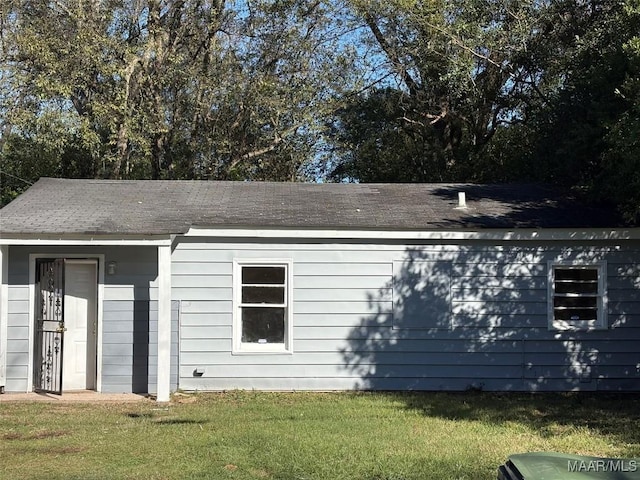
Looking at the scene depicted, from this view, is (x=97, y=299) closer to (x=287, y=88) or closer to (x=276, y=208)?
(x=276, y=208)

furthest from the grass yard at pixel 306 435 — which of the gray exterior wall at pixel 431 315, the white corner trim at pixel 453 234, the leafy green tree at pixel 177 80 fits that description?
the leafy green tree at pixel 177 80

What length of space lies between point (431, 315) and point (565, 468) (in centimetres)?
788

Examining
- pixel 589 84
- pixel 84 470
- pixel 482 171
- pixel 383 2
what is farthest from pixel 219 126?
pixel 84 470

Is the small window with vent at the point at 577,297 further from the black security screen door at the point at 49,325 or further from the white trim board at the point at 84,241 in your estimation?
the black security screen door at the point at 49,325

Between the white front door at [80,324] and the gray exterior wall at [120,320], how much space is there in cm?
40

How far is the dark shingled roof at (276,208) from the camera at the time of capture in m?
10.7

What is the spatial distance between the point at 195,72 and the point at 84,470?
45.9ft

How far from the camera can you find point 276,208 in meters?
12.0

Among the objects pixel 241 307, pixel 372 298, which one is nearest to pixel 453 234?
pixel 372 298

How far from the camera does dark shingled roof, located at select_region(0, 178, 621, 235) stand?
1066 centimetres

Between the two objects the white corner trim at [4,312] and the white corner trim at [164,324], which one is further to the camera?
the white corner trim at [4,312]

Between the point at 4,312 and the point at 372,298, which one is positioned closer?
the point at 4,312

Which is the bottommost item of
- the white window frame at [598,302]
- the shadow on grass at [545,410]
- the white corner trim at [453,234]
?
the shadow on grass at [545,410]

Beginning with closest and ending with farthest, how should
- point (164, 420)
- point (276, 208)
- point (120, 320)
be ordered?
point (164, 420) → point (120, 320) → point (276, 208)
